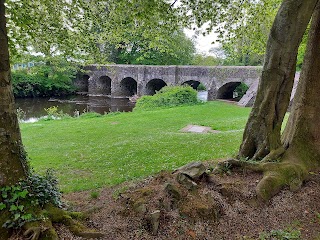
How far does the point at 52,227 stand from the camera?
157 inches

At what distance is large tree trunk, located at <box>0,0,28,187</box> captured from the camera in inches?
161

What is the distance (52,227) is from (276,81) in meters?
5.60

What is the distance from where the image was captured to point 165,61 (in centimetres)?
5197

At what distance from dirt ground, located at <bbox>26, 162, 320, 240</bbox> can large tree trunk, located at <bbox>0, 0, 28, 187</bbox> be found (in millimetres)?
1037

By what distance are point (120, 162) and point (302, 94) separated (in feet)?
20.0

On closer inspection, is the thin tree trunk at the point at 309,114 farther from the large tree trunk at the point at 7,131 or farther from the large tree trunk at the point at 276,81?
the large tree trunk at the point at 7,131

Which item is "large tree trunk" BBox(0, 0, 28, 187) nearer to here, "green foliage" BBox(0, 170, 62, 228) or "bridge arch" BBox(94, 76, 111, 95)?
"green foliage" BBox(0, 170, 62, 228)

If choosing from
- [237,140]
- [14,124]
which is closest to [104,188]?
[14,124]

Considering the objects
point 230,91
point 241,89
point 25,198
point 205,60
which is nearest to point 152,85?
point 230,91

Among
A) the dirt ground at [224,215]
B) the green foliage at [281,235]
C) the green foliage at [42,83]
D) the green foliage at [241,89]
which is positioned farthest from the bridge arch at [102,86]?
the green foliage at [281,235]

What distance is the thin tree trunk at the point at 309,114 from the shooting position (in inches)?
264

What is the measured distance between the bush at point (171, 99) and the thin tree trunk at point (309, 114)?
73.3 ft

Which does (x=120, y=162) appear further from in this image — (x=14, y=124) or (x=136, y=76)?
(x=136, y=76)

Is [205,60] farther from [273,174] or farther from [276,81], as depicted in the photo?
[273,174]
